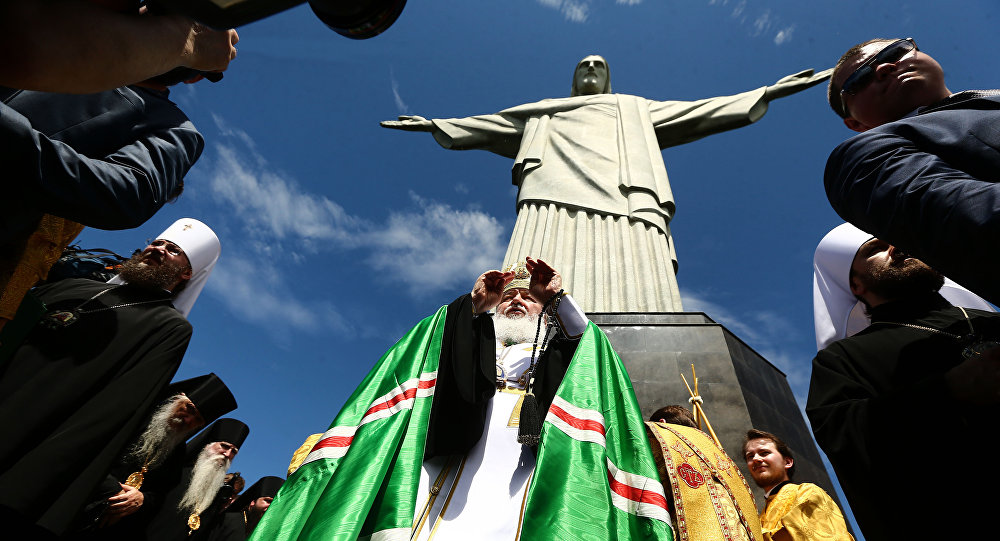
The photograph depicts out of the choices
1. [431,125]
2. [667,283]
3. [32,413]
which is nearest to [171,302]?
[32,413]

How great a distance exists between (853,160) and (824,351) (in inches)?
34.2

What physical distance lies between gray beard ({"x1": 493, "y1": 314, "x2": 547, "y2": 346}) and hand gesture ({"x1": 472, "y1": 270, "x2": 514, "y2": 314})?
0.41 metres

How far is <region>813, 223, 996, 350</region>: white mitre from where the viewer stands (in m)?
2.02

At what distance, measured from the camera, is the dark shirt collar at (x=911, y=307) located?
1732mm

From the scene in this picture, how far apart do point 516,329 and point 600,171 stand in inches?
157

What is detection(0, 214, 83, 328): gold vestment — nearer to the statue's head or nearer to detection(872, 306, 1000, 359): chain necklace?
detection(872, 306, 1000, 359): chain necklace

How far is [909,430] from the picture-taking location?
Result: 4.16 feet

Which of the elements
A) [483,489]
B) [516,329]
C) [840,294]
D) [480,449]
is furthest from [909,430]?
[516,329]

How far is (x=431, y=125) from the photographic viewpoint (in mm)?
8016

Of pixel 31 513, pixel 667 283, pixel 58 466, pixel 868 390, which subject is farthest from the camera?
pixel 667 283

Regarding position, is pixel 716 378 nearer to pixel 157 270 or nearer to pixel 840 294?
pixel 840 294

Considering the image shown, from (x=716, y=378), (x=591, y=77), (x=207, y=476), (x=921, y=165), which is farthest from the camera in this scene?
(x=591, y=77)

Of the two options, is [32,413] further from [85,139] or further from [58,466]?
[85,139]

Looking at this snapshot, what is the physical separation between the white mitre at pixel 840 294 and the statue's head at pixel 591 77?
707 cm
